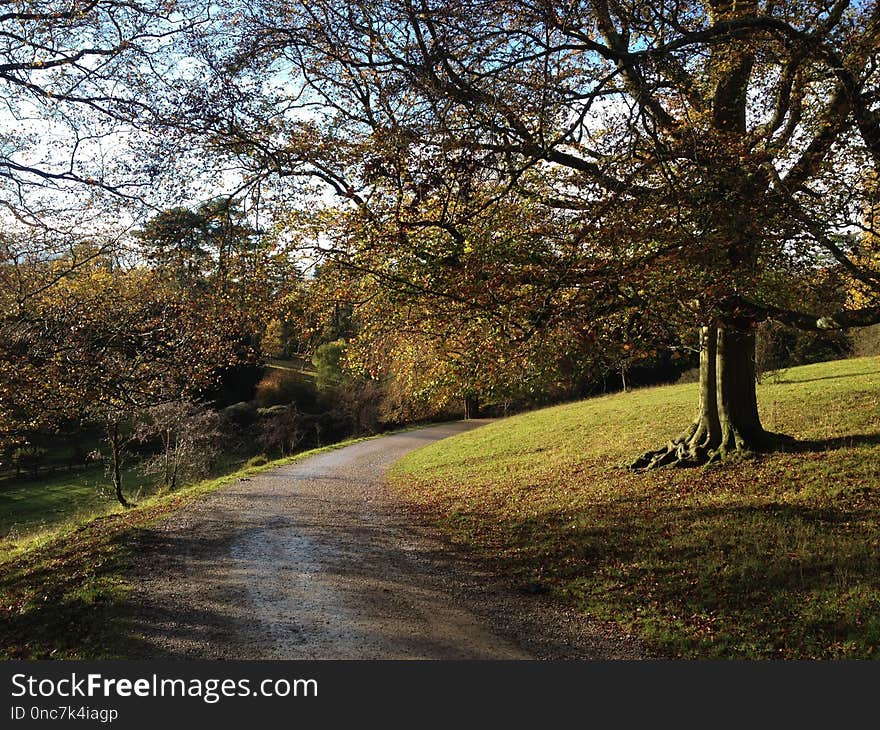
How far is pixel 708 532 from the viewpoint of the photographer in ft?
29.9

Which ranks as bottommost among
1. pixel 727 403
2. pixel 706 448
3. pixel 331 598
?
pixel 331 598

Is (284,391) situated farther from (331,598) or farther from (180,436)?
(331,598)

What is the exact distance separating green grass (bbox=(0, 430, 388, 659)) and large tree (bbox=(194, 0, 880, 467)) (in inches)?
215

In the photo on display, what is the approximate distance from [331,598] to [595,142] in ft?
25.8

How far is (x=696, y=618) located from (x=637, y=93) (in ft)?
21.2

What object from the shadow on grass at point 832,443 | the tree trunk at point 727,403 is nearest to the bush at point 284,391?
the tree trunk at point 727,403

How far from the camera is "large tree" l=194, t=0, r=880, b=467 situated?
8008 mm

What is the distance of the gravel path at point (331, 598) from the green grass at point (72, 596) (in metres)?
0.29

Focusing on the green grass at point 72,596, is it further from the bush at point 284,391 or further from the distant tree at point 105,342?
the bush at point 284,391

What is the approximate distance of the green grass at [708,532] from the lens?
21.0 ft

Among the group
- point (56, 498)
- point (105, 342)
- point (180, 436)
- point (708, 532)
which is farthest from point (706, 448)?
point (56, 498)

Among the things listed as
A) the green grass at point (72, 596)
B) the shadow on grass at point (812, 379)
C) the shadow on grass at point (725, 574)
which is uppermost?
the shadow on grass at point (812, 379)

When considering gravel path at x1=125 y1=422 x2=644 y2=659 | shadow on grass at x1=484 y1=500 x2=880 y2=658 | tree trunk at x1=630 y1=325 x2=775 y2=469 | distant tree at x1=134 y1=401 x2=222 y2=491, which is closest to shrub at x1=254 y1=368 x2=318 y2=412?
distant tree at x1=134 y1=401 x2=222 y2=491

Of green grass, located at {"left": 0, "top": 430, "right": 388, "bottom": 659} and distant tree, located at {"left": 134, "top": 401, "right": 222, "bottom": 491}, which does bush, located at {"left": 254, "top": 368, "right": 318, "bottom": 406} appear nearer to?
distant tree, located at {"left": 134, "top": 401, "right": 222, "bottom": 491}
